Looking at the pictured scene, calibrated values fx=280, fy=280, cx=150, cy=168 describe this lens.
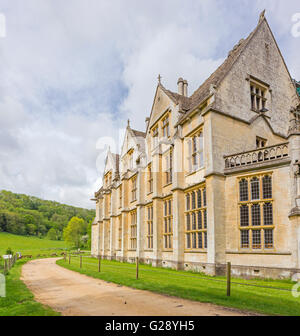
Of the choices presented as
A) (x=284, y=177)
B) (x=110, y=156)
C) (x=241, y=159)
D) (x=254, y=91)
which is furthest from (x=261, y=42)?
(x=110, y=156)

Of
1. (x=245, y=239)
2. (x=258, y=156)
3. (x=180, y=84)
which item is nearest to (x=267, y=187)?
(x=258, y=156)

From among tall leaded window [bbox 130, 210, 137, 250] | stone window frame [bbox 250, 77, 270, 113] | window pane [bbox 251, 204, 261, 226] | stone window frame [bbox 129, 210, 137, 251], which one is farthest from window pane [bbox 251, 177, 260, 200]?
tall leaded window [bbox 130, 210, 137, 250]

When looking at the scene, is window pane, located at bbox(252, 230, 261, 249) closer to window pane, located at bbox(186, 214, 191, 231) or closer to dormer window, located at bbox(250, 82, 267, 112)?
window pane, located at bbox(186, 214, 191, 231)

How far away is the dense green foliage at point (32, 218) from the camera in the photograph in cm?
11594

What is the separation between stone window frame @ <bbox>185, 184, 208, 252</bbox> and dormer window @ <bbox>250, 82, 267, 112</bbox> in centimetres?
742

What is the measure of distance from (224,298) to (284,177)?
8084mm

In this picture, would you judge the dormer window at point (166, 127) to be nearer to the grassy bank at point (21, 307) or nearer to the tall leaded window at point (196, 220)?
the tall leaded window at point (196, 220)

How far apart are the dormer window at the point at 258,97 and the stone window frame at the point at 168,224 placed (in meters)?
9.52

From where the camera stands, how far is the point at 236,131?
61.6ft

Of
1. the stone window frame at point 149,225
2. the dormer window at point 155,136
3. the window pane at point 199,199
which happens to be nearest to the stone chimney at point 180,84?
the dormer window at point 155,136

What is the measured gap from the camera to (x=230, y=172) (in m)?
16.8

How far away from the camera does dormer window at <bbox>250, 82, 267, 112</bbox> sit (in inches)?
807

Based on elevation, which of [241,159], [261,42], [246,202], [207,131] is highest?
[261,42]
